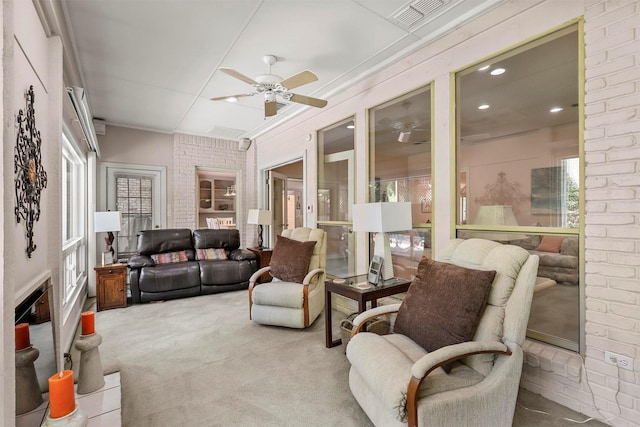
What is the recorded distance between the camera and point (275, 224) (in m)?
6.39

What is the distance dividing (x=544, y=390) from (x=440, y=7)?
285cm

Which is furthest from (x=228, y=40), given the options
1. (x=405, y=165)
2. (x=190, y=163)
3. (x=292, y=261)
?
(x=190, y=163)

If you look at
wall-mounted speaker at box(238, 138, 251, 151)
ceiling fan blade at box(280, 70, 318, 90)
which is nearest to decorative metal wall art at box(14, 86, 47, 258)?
ceiling fan blade at box(280, 70, 318, 90)

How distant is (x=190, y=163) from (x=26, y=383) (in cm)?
500

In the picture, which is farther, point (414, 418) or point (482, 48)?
point (482, 48)

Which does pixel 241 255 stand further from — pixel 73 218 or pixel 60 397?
pixel 60 397

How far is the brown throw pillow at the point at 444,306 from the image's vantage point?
1.75m

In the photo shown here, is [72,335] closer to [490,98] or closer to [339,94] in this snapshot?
[339,94]

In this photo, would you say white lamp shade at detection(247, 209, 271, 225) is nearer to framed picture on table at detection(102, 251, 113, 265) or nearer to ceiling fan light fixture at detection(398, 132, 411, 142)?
framed picture on table at detection(102, 251, 113, 265)

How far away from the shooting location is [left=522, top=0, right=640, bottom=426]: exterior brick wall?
5.73ft

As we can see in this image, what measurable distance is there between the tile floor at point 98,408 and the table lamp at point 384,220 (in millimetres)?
2136

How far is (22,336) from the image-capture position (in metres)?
1.44

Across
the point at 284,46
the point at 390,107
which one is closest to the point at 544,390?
the point at 390,107

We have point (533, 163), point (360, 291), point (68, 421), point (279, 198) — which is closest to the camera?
point (68, 421)
